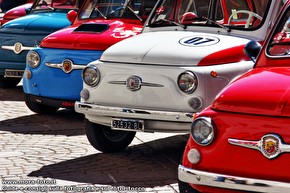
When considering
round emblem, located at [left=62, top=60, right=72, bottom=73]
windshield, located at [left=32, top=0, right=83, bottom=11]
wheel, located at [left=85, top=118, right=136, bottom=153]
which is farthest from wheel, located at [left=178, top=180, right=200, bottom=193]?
windshield, located at [left=32, top=0, right=83, bottom=11]

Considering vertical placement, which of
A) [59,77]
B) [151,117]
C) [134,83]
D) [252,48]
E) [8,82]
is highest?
[252,48]

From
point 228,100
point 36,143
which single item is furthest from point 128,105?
point 228,100

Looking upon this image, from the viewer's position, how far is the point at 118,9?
10.8 meters

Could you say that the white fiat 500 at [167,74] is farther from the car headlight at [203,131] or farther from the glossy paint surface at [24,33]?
the glossy paint surface at [24,33]

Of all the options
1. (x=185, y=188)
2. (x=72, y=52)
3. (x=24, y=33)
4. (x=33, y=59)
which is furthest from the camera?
(x=24, y=33)

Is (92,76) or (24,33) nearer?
(92,76)

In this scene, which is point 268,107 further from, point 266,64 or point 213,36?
point 213,36

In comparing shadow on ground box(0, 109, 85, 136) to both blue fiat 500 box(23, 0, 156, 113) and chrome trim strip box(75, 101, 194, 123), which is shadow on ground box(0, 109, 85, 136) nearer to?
blue fiat 500 box(23, 0, 156, 113)

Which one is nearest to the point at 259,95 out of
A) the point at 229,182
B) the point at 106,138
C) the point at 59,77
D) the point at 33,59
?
the point at 229,182

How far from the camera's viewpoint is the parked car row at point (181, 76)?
16.9ft

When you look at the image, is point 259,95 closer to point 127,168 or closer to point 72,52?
point 127,168

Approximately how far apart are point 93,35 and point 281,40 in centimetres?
407

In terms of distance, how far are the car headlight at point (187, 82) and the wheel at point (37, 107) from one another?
12.2 feet

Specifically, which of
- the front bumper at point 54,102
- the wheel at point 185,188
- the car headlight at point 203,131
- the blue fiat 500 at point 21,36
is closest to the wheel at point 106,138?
the front bumper at point 54,102
